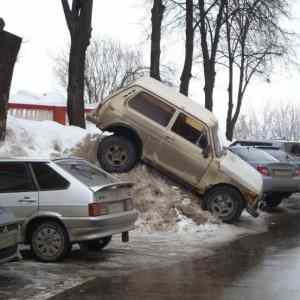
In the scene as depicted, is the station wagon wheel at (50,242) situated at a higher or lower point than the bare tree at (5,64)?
lower

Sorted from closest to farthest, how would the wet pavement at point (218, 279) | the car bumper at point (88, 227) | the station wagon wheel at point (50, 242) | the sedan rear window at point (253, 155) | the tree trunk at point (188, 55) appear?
the wet pavement at point (218, 279) < the car bumper at point (88, 227) < the station wagon wheel at point (50, 242) < the sedan rear window at point (253, 155) < the tree trunk at point (188, 55)

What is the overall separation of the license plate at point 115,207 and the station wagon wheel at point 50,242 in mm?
738

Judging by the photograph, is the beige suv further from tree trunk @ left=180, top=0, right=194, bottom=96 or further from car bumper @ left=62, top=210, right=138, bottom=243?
tree trunk @ left=180, top=0, right=194, bottom=96

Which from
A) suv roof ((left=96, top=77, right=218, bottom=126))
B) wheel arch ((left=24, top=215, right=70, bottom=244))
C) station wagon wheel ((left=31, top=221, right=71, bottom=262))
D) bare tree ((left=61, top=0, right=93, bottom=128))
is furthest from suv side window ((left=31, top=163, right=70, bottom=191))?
bare tree ((left=61, top=0, right=93, bottom=128))

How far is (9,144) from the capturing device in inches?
588

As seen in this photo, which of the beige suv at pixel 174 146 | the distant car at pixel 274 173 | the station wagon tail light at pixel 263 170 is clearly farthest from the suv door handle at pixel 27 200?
the station wagon tail light at pixel 263 170

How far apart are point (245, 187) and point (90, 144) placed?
3755 millimetres

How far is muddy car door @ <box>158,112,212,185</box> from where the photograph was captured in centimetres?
1479

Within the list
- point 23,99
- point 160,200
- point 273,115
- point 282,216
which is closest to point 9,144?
point 160,200

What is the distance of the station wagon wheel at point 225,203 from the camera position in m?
14.7

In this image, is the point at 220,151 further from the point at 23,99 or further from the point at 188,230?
the point at 23,99

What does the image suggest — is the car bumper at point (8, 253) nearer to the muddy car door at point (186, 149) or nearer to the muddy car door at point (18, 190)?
the muddy car door at point (18, 190)

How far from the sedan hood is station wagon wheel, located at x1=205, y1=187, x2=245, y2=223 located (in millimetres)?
269

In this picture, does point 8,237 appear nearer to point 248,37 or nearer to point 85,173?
point 85,173
